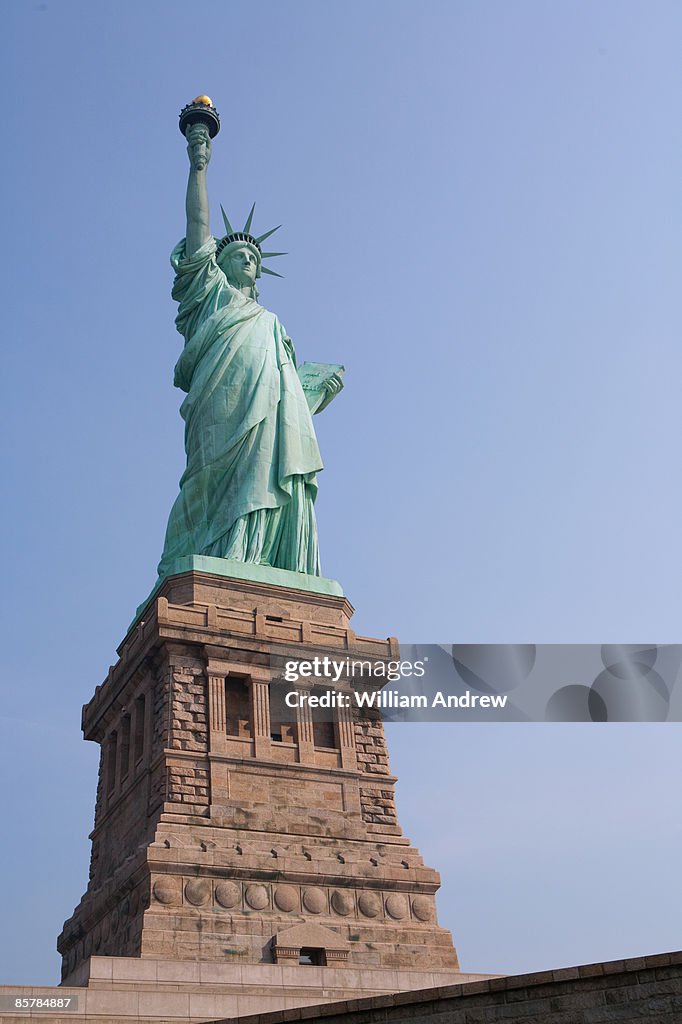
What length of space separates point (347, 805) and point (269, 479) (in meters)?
8.85

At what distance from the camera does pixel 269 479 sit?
29.2 m

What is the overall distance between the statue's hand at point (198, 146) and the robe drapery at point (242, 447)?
558 cm

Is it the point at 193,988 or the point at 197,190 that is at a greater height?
the point at 197,190

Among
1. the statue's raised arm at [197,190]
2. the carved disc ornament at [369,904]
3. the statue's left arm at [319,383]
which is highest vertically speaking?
the statue's raised arm at [197,190]

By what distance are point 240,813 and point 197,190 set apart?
19.9 metres

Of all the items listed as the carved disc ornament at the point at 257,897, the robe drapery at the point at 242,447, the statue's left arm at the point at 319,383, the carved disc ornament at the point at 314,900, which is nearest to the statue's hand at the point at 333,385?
the statue's left arm at the point at 319,383

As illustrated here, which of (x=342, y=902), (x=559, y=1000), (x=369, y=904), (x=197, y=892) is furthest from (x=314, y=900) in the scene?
(x=559, y=1000)

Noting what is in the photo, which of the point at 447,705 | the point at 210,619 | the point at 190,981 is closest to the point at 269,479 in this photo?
the point at 210,619

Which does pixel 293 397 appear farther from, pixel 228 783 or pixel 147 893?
pixel 147 893

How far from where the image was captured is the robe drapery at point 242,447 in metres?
28.7

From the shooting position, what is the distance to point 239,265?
33.4m

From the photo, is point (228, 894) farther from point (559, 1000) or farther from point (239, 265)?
point (239, 265)

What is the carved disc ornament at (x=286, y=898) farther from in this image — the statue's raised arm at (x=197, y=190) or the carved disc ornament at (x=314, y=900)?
the statue's raised arm at (x=197, y=190)

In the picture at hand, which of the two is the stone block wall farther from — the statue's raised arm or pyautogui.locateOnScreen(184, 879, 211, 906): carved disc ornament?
the statue's raised arm
